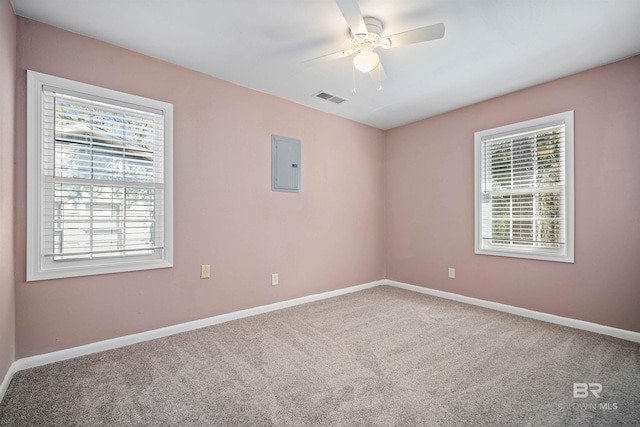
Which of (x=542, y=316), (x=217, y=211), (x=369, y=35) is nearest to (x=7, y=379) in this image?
(x=217, y=211)

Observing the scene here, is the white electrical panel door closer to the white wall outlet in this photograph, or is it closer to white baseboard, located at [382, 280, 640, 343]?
the white wall outlet

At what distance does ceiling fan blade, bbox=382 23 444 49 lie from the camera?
75.0 inches

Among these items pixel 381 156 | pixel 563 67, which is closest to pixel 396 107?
pixel 381 156

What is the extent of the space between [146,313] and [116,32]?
90.4 inches

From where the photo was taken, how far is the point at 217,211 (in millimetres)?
3078

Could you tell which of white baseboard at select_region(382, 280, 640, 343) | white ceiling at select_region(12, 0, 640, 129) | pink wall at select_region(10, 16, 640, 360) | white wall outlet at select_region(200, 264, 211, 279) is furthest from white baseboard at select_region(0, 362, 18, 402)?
white baseboard at select_region(382, 280, 640, 343)

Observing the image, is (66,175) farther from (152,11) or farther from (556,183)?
(556,183)

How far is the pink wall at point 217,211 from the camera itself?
7.38 feet

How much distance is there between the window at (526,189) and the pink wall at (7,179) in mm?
4283

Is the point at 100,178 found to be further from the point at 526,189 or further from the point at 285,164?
the point at 526,189

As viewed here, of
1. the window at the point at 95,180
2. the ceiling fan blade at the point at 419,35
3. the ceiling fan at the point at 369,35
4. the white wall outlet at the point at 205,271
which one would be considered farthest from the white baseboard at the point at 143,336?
the ceiling fan blade at the point at 419,35

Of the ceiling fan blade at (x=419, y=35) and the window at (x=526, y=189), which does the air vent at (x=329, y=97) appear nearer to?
the ceiling fan blade at (x=419, y=35)

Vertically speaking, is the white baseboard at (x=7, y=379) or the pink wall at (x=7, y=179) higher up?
the pink wall at (x=7, y=179)

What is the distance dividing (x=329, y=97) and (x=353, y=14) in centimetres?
173
